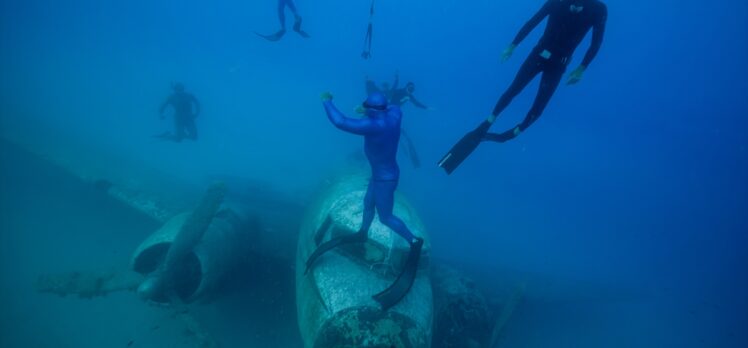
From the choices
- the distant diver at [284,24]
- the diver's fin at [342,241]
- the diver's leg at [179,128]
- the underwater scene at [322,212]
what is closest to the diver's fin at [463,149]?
the underwater scene at [322,212]

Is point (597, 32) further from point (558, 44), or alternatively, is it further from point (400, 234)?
point (400, 234)

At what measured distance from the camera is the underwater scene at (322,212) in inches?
243

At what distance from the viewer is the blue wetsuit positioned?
16.3 feet

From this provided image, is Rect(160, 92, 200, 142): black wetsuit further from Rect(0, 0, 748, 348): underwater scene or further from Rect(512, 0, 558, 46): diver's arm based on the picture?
Rect(512, 0, 558, 46): diver's arm

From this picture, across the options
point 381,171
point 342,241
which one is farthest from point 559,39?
point 342,241

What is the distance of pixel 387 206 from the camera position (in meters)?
5.82

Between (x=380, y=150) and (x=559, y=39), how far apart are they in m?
3.55

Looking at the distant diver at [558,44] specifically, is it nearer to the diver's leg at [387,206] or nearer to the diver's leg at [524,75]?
the diver's leg at [524,75]

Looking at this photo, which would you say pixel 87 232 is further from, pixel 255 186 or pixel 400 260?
pixel 400 260

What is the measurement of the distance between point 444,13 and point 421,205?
168 metres

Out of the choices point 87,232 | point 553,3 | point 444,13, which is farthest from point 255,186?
point 444,13

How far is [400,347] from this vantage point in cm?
479

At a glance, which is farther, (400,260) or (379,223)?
(379,223)

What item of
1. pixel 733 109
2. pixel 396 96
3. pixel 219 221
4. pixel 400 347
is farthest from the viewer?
pixel 733 109
